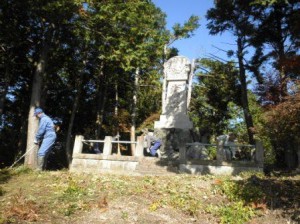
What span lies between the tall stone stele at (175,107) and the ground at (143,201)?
6202 mm

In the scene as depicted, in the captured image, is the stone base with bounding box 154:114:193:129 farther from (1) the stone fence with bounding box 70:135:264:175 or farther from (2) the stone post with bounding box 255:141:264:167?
(2) the stone post with bounding box 255:141:264:167

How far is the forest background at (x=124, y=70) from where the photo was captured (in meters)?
13.5

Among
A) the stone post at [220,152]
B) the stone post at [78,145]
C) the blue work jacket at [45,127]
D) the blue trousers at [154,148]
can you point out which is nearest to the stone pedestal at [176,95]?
the blue trousers at [154,148]

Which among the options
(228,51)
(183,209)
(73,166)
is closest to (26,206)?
(183,209)

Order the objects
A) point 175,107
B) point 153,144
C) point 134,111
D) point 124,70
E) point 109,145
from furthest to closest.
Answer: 1. point 134,111
2. point 124,70
3. point 175,107
4. point 153,144
5. point 109,145

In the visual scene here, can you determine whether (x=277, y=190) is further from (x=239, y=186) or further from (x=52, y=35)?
(x=52, y=35)

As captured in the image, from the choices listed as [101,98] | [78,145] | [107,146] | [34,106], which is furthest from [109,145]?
[101,98]

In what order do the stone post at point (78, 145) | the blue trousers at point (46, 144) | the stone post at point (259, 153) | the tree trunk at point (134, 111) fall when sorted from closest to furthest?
the blue trousers at point (46, 144), the stone post at point (259, 153), the stone post at point (78, 145), the tree trunk at point (134, 111)

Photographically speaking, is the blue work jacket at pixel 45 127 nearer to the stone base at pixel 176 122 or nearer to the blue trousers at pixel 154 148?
the blue trousers at pixel 154 148

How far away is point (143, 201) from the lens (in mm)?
6945

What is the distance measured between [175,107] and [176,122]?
718mm

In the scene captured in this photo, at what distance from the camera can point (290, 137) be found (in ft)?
37.4

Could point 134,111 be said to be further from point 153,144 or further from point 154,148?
point 154,148

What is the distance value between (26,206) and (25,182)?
2.06 meters
